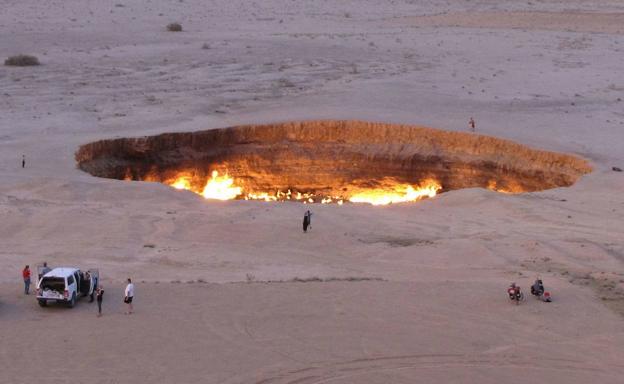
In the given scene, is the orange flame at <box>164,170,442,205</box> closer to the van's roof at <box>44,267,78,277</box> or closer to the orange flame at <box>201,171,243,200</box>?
the orange flame at <box>201,171,243,200</box>

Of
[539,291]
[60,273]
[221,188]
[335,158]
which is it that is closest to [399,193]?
[335,158]

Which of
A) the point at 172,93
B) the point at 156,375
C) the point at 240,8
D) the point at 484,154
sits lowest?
the point at 156,375

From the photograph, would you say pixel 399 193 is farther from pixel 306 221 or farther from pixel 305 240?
pixel 305 240

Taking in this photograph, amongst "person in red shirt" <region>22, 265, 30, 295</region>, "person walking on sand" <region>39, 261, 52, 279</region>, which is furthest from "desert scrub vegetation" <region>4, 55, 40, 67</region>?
"person in red shirt" <region>22, 265, 30, 295</region>

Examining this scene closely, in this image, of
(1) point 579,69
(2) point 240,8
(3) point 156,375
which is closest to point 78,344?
(3) point 156,375

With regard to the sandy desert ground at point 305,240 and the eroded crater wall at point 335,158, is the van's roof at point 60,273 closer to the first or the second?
the sandy desert ground at point 305,240

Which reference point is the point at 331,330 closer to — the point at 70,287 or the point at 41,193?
the point at 70,287
